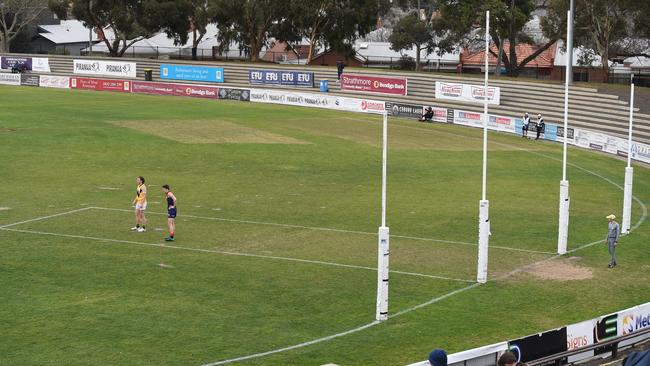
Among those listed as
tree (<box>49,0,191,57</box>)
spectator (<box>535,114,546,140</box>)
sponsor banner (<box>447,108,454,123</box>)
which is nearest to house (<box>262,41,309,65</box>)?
tree (<box>49,0,191,57</box>)

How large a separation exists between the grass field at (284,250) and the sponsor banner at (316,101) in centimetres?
1740

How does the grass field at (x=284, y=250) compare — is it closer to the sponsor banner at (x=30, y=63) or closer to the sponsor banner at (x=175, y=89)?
the sponsor banner at (x=175, y=89)

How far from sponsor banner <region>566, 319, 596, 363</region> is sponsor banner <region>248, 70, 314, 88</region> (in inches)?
2812

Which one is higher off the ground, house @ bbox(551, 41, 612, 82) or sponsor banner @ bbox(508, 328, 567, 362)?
house @ bbox(551, 41, 612, 82)

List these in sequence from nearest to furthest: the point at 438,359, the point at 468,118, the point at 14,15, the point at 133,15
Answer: the point at 438,359, the point at 468,118, the point at 133,15, the point at 14,15

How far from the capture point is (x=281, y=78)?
92.7 meters

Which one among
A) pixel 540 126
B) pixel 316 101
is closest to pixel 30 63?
pixel 316 101

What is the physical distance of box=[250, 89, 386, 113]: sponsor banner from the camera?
253 ft

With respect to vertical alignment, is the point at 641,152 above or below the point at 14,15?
below

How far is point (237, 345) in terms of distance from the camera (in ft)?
70.3

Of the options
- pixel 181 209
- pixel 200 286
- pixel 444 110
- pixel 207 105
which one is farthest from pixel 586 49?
pixel 200 286

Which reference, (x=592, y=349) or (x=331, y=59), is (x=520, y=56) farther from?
(x=592, y=349)

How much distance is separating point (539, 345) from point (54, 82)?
3268 inches

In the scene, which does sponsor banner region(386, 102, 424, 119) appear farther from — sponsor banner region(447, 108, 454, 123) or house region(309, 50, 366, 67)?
house region(309, 50, 366, 67)
